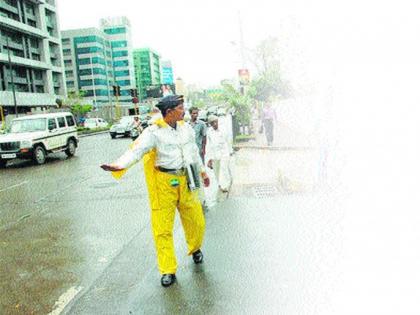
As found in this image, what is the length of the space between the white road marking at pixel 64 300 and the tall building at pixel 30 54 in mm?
54789

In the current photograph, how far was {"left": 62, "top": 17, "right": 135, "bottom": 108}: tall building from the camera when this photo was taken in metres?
105

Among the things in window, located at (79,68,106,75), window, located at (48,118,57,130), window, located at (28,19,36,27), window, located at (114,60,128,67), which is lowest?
window, located at (48,118,57,130)

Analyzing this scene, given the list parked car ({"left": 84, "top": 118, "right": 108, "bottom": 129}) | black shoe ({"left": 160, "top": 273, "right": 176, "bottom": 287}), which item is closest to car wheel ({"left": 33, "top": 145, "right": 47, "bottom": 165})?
black shoe ({"left": 160, "top": 273, "right": 176, "bottom": 287})

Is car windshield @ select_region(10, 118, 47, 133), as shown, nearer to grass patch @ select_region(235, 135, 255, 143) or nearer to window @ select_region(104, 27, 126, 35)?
grass patch @ select_region(235, 135, 255, 143)

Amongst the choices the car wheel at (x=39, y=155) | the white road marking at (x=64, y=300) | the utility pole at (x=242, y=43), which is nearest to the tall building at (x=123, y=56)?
the utility pole at (x=242, y=43)

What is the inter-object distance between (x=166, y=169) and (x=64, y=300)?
4.86 ft

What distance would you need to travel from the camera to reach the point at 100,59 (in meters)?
107

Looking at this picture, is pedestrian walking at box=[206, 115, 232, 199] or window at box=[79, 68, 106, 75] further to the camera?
window at box=[79, 68, 106, 75]

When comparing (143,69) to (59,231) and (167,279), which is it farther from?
(167,279)

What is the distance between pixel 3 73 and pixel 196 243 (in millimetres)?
59324

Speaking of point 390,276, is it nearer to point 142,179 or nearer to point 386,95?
point 386,95

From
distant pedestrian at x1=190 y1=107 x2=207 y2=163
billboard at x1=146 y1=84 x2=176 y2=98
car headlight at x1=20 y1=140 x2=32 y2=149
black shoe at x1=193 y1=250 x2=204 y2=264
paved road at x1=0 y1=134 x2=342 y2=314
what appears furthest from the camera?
car headlight at x1=20 y1=140 x2=32 y2=149

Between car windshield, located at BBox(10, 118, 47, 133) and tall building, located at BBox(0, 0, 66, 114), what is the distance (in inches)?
1623

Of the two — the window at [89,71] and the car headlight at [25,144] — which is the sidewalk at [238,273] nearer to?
the car headlight at [25,144]
